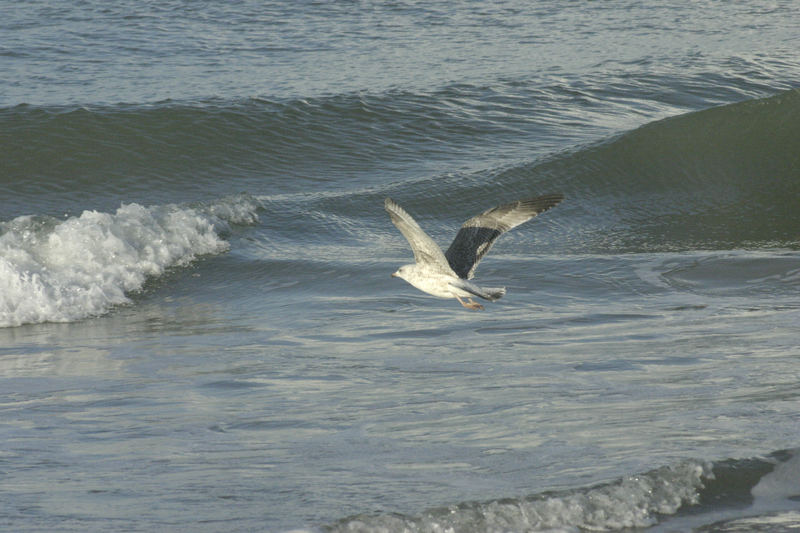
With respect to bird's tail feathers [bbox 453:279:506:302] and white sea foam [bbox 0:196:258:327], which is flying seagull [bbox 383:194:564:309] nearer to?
bird's tail feathers [bbox 453:279:506:302]

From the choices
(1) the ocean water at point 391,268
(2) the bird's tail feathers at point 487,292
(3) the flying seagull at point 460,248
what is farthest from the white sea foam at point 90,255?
(2) the bird's tail feathers at point 487,292

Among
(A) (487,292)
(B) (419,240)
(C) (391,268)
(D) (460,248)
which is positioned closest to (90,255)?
(C) (391,268)

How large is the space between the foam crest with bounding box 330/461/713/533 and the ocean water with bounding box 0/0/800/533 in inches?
0.4

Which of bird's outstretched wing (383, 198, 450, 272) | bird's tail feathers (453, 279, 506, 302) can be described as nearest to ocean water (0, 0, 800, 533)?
bird's tail feathers (453, 279, 506, 302)

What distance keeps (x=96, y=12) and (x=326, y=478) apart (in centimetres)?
1684

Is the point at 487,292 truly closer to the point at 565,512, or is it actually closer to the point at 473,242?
the point at 473,242

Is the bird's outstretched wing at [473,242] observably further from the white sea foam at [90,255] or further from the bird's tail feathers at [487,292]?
the white sea foam at [90,255]

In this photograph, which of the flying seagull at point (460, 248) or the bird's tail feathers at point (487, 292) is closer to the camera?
the bird's tail feathers at point (487, 292)

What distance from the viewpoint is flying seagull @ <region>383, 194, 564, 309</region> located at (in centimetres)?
566

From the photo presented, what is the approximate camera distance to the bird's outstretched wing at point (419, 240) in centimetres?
558

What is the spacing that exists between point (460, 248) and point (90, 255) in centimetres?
438

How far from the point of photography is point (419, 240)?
5773 mm

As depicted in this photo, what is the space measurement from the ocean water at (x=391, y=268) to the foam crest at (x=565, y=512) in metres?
0.01

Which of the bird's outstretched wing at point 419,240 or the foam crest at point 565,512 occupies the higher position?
the bird's outstretched wing at point 419,240
